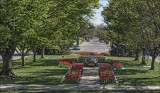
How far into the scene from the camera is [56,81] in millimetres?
19156

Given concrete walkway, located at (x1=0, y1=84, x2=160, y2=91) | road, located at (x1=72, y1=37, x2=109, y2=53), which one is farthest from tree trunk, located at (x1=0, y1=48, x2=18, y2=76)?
road, located at (x1=72, y1=37, x2=109, y2=53)

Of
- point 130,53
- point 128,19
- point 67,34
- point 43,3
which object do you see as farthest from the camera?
point 130,53

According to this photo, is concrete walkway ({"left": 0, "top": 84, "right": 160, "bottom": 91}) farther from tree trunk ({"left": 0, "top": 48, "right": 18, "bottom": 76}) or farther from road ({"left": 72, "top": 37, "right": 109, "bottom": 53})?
road ({"left": 72, "top": 37, "right": 109, "bottom": 53})

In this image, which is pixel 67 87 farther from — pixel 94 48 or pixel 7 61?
pixel 94 48

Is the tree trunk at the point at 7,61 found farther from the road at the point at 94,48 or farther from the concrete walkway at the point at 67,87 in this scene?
the road at the point at 94,48

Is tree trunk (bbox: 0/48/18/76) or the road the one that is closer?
tree trunk (bbox: 0/48/18/76)

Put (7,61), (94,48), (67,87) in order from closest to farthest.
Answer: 1. (67,87)
2. (7,61)
3. (94,48)

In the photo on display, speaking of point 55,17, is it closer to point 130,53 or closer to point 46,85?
point 46,85

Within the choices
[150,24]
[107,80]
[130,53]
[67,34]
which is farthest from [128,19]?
[130,53]

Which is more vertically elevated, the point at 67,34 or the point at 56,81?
the point at 67,34

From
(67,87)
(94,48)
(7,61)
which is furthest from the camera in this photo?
(94,48)

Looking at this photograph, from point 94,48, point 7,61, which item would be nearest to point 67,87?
point 7,61

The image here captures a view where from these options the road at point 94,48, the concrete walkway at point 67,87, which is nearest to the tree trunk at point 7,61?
the concrete walkway at point 67,87

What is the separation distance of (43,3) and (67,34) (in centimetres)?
502
